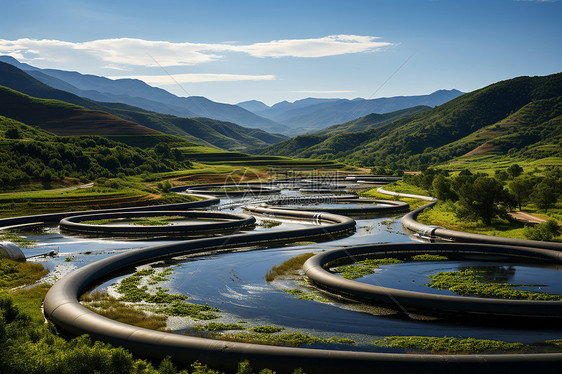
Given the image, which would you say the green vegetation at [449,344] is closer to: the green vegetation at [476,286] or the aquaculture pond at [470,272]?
the green vegetation at [476,286]

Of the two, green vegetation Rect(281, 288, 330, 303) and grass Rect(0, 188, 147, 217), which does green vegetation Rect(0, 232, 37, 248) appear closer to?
A: grass Rect(0, 188, 147, 217)

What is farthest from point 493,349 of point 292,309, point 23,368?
point 23,368

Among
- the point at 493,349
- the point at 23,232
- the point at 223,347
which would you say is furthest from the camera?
the point at 23,232

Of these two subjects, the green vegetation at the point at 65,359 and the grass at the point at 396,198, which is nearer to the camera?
the green vegetation at the point at 65,359

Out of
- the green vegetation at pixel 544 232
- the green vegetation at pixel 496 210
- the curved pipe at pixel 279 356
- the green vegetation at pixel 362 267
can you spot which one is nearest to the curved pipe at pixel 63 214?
the green vegetation at pixel 496 210

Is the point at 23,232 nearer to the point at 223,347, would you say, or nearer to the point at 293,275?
the point at 293,275

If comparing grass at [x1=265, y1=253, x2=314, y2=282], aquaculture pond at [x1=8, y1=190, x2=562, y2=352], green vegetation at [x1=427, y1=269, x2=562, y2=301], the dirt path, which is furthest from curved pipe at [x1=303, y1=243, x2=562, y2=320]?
the dirt path

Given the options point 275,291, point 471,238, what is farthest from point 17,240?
point 471,238
